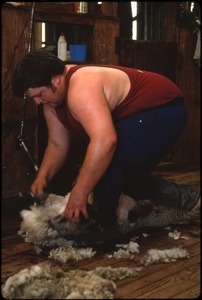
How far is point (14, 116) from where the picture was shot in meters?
3.49

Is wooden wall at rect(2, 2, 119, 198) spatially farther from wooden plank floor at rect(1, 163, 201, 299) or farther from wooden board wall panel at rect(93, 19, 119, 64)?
wooden plank floor at rect(1, 163, 201, 299)

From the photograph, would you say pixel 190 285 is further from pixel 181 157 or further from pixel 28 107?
pixel 181 157

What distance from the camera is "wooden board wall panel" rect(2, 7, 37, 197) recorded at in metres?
3.38

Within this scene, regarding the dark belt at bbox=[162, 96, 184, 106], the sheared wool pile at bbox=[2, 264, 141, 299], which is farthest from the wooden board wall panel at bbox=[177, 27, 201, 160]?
the sheared wool pile at bbox=[2, 264, 141, 299]

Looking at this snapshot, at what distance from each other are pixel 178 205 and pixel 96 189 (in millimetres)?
564

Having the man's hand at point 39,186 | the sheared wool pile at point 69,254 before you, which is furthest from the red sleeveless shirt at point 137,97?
the sheared wool pile at point 69,254

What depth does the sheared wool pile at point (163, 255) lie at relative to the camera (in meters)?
2.21

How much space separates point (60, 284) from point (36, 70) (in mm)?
1063

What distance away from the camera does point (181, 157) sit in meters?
5.25

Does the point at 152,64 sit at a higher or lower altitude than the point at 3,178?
higher

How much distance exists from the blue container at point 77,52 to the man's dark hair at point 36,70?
165cm

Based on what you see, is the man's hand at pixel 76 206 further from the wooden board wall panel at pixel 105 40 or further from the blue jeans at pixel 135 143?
the wooden board wall panel at pixel 105 40

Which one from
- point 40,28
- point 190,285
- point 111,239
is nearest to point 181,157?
point 40,28

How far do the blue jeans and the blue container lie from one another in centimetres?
163
